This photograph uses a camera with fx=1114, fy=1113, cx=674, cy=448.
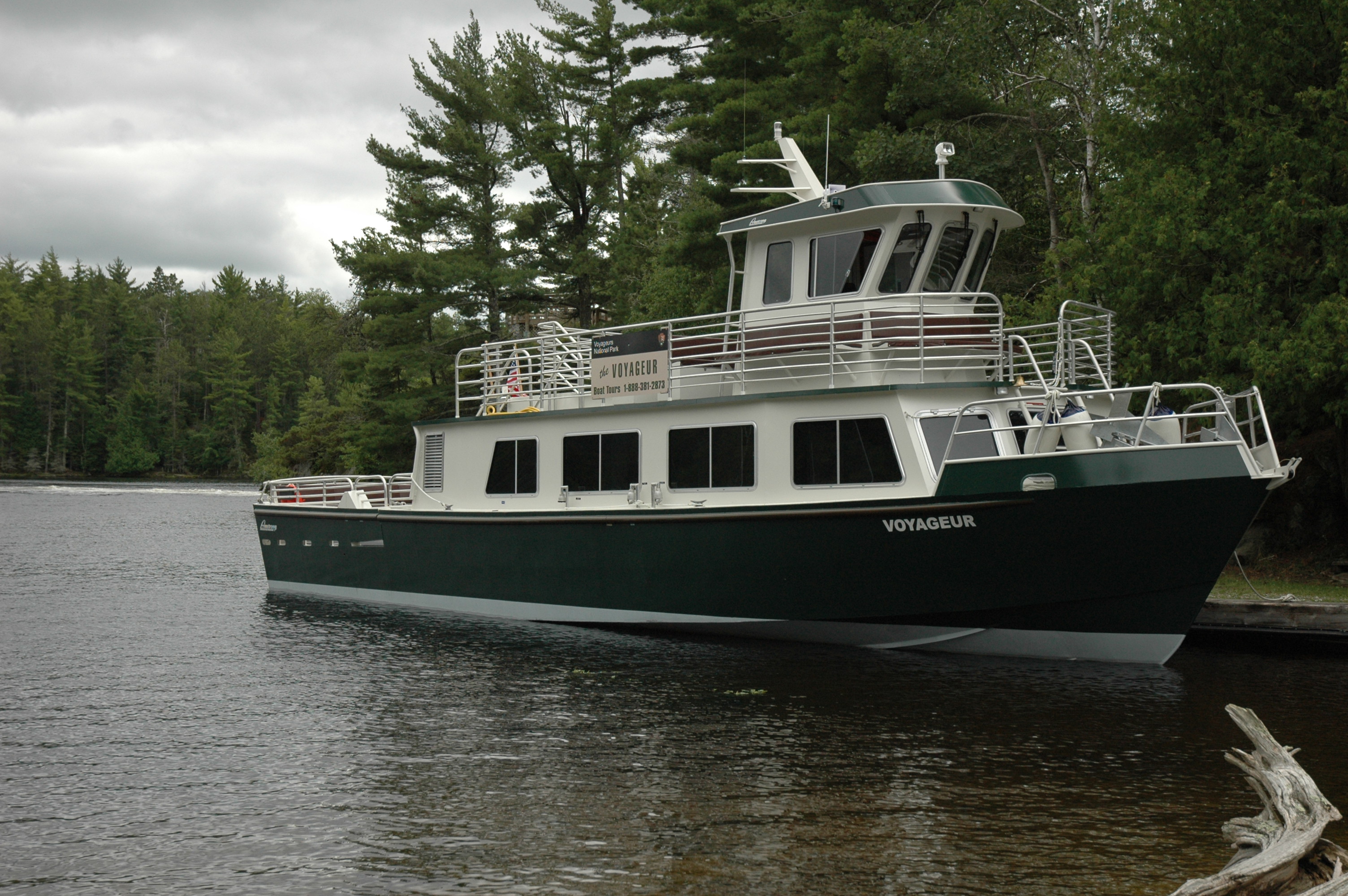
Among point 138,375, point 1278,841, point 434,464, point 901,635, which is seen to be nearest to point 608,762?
point 1278,841

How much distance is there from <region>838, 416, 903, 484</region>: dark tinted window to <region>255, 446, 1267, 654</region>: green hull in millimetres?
489

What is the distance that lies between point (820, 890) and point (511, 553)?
9.16 metres

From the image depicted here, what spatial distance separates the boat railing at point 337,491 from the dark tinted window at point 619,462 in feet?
12.4

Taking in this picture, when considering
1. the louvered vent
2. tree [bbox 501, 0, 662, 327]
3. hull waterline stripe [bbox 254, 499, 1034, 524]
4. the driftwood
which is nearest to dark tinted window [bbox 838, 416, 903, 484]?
hull waterline stripe [bbox 254, 499, 1034, 524]

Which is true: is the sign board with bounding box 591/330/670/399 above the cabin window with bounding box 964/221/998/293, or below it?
below

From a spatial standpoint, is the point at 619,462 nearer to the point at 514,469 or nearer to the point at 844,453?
the point at 514,469

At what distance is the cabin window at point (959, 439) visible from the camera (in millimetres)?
11445

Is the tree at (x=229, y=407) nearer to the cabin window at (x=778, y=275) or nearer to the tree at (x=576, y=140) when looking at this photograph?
the tree at (x=576, y=140)

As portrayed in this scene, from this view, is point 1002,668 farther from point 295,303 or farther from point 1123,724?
point 295,303

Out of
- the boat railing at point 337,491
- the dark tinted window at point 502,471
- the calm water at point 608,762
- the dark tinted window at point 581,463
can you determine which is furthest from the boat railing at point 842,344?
the boat railing at point 337,491

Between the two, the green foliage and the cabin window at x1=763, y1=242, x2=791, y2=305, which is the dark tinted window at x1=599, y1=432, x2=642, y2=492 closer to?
the cabin window at x1=763, y1=242, x2=791, y2=305

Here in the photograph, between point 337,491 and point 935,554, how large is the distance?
10546 millimetres

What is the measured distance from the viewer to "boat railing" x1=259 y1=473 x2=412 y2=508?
17.0 m

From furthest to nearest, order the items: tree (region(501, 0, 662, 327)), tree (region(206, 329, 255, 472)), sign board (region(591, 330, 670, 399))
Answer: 1. tree (region(206, 329, 255, 472))
2. tree (region(501, 0, 662, 327))
3. sign board (region(591, 330, 670, 399))
